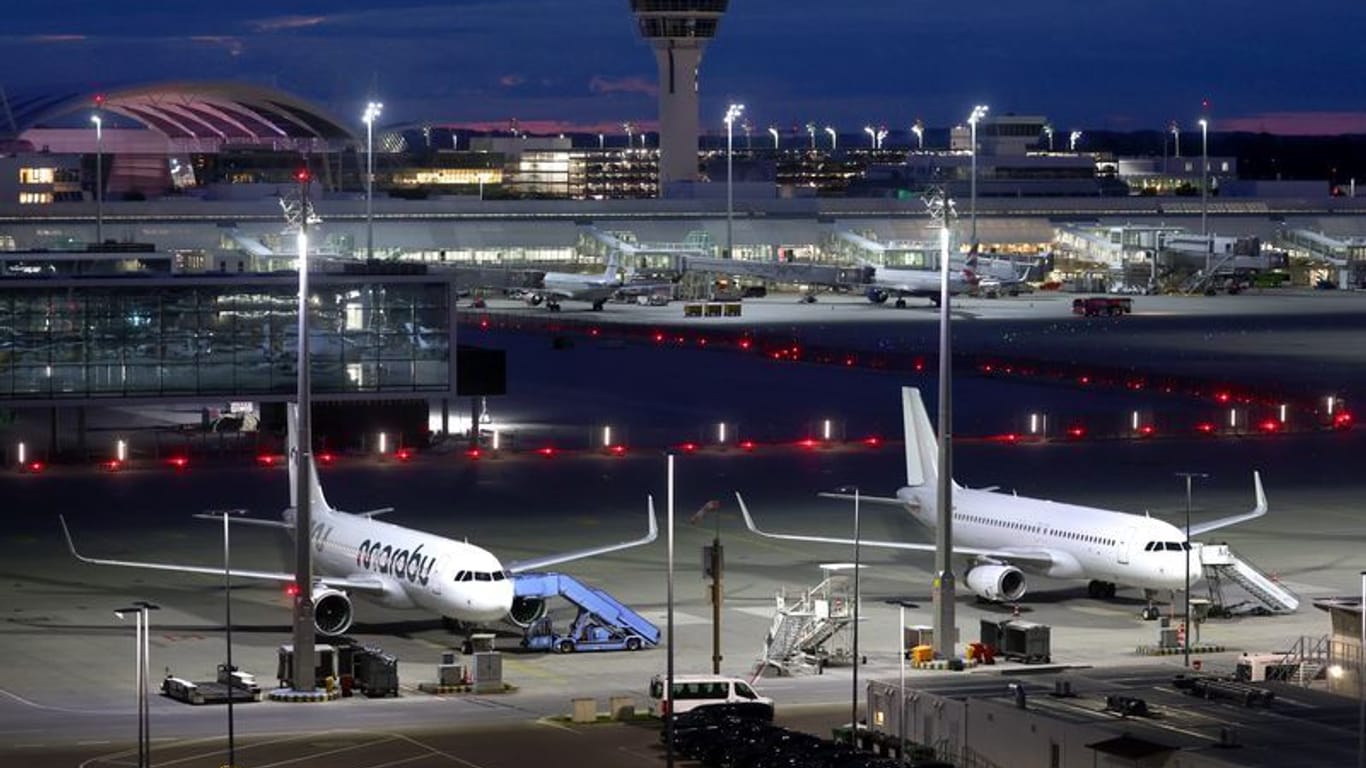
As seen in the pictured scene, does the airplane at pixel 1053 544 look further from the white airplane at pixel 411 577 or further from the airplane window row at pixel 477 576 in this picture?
the airplane window row at pixel 477 576

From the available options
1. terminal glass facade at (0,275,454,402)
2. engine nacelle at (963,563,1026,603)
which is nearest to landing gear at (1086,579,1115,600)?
engine nacelle at (963,563,1026,603)

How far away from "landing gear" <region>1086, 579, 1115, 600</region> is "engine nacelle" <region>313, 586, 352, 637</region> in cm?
2112

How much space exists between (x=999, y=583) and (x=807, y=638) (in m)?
9.36

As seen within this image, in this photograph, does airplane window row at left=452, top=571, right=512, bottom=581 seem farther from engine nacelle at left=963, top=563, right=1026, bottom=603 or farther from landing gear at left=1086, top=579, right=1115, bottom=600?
landing gear at left=1086, top=579, right=1115, bottom=600

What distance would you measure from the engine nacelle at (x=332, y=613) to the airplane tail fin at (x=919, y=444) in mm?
20776

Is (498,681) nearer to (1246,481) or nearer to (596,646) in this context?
(596,646)

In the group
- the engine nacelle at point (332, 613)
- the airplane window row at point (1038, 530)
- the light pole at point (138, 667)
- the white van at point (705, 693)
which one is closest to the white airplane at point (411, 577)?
the engine nacelle at point (332, 613)

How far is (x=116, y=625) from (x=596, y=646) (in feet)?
41.6

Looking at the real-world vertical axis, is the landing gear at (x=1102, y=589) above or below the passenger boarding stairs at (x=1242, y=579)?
below

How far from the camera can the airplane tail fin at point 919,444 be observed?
77750mm

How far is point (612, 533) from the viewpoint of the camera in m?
84.3

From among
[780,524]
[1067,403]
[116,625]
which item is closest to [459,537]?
[780,524]

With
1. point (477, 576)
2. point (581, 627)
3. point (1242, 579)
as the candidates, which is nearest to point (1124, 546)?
point (1242, 579)

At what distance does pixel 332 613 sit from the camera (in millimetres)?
63531
